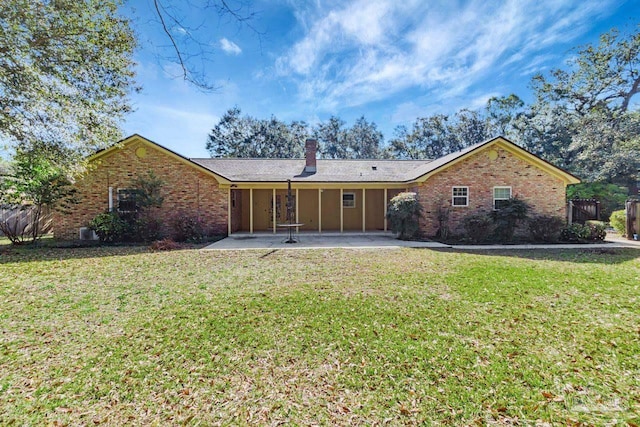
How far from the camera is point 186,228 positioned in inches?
471

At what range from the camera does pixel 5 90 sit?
766cm

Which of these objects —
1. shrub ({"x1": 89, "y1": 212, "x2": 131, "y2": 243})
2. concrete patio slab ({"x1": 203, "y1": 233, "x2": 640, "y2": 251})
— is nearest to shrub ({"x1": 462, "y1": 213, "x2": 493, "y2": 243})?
concrete patio slab ({"x1": 203, "y1": 233, "x2": 640, "y2": 251})

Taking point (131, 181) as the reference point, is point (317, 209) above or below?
below

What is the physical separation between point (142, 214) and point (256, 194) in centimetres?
565

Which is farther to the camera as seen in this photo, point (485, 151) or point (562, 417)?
point (485, 151)

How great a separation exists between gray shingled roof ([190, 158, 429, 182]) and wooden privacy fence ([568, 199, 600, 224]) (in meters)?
7.76

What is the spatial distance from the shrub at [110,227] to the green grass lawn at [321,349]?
16.0 feet

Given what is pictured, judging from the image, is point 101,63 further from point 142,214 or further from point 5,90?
point 142,214

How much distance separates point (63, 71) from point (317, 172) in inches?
413

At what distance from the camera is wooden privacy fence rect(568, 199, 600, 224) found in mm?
13766

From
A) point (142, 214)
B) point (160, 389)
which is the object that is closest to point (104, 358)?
point (160, 389)

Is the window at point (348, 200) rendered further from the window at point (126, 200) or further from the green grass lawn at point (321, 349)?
the window at point (126, 200)

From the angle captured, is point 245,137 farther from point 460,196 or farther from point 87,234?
point 460,196

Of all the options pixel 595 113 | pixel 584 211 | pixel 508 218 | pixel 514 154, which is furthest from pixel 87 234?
pixel 595 113
